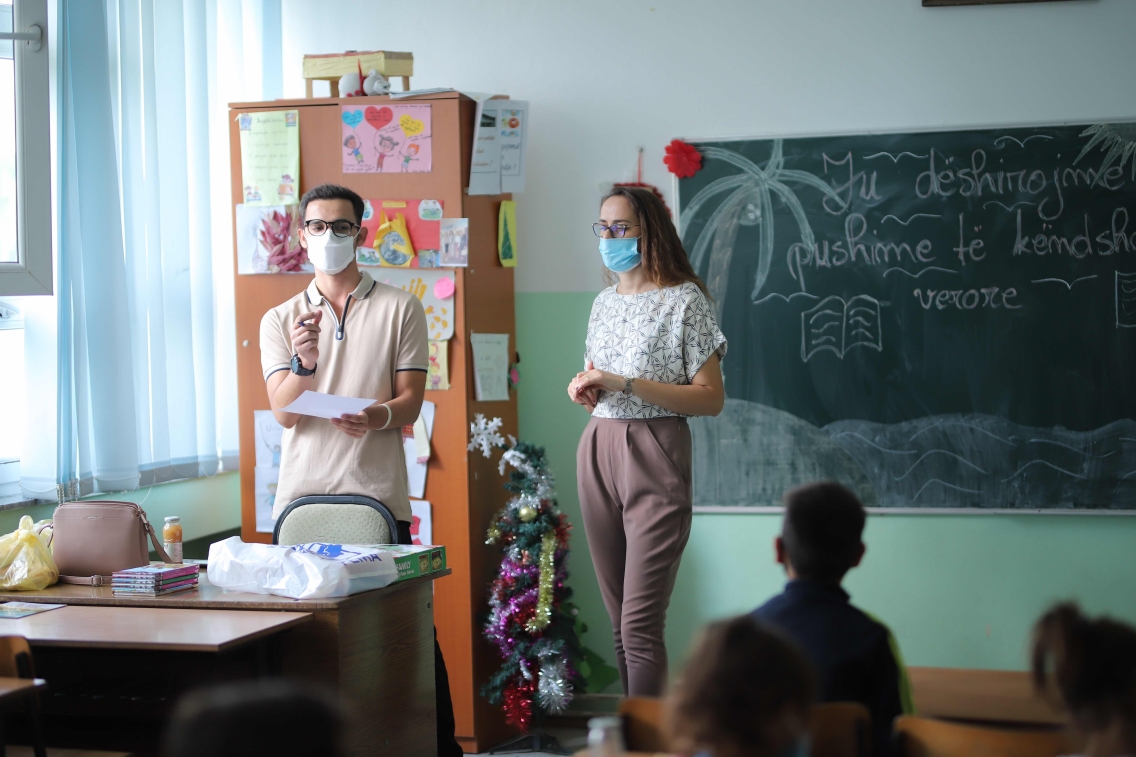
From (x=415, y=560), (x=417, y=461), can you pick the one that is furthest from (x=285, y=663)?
(x=417, y=461)

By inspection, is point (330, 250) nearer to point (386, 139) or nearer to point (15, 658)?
point (386, 139)

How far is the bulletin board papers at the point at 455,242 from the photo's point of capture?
10.6ft

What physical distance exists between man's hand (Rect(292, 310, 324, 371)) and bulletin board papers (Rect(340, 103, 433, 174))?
3.25 feet

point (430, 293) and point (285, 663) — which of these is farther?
point (430, 293)

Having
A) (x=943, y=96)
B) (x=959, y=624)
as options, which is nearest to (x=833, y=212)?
(x=943, y=96)

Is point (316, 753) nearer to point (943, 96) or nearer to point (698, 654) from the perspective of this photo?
point (698, 654)

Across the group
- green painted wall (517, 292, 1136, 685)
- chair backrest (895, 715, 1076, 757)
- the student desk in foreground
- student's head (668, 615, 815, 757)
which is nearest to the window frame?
the student desk in foreground

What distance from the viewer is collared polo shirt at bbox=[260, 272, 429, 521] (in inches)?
96.5

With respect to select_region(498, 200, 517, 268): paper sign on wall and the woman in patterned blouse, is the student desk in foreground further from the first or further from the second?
select_region(498, 200, 517, 268): paper sign on wall

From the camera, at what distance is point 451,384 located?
3250 mm

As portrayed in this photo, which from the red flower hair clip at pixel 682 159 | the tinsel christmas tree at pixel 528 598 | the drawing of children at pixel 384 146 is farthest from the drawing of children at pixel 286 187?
the red flower hair clip at pixel 682 159

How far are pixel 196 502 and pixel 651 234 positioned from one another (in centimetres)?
193

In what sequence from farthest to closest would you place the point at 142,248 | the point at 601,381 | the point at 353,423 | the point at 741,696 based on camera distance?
the point at 142,248 < the point at 601,381 < the point at 353,423 < the point at 741,696

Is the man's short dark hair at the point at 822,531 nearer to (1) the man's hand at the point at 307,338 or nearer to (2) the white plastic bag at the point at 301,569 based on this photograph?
(2) the white plastic bag at the point at 301,569
